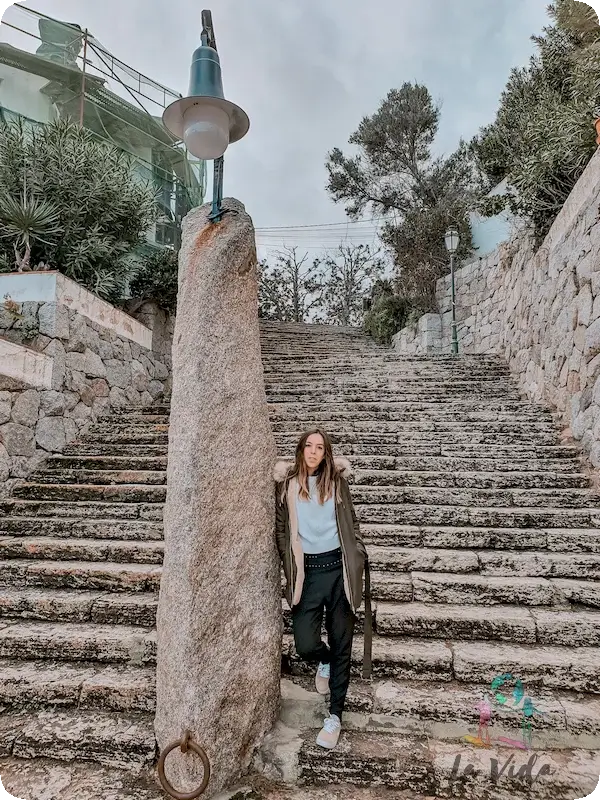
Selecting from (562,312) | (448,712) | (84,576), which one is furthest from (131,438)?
(562,312)

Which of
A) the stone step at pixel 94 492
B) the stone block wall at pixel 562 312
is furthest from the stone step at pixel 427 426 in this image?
the stone step at pixel 94 492

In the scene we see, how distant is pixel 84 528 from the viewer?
4.02m

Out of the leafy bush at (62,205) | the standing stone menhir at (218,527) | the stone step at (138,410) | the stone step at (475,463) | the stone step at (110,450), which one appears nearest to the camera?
the standing stone menhir at (218,527)

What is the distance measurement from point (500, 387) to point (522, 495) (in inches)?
115

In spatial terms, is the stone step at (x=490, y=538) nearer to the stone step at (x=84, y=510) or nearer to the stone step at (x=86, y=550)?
the stone step at (x=86, y=550)

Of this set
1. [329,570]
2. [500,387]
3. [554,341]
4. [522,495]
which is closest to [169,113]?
[329,570]

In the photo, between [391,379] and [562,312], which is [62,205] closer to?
[391,379]

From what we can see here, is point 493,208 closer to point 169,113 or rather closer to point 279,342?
point 279,342

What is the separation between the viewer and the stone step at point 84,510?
13.9 ft

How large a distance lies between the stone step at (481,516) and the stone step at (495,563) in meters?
0.39

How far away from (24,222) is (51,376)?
1.84 meters

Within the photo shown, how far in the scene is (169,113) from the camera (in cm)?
213

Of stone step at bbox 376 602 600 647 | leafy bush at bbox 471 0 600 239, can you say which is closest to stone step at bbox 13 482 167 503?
stone step at bbox 376 602 600 647

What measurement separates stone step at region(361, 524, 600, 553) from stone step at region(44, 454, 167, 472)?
7.33 ft
